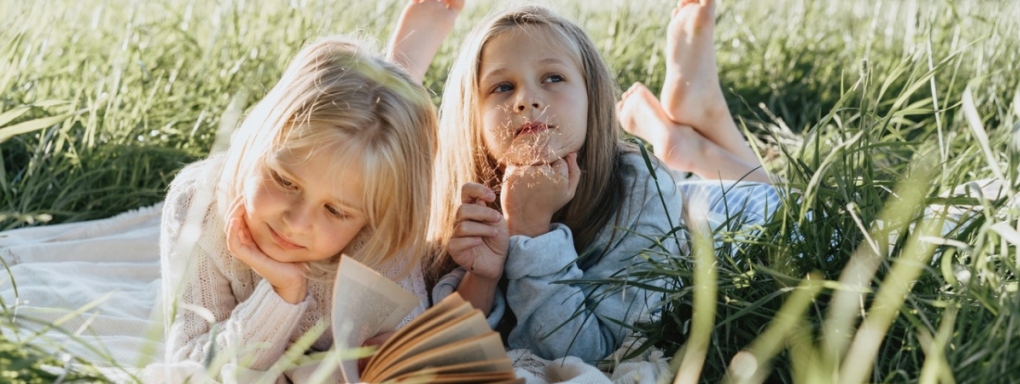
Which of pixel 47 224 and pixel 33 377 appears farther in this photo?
pixel 47 224

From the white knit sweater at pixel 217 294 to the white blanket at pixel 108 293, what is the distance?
0.09 metres

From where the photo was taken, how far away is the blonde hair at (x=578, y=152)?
8.63 feet

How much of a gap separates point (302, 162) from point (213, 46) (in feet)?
7.97

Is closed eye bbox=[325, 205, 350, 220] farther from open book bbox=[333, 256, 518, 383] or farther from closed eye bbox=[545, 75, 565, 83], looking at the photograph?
closed eye bbox=[545, 75, 565, 83]

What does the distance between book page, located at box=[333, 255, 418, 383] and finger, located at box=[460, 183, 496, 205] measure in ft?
1.31

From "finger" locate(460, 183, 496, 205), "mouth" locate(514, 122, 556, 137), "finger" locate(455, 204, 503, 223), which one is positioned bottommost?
"finger" locate(455, 204, 503, 223)

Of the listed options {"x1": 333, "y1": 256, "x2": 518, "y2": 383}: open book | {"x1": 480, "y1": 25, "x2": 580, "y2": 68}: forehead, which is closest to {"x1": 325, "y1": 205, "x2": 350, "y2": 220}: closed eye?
{"x1": 333, "y1": 256, "x2": 518, "y2": 383}: open book

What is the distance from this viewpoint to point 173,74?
404 centimetres

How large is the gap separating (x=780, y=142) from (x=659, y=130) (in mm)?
1422

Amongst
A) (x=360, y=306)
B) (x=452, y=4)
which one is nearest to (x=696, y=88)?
(x=452, y=4)

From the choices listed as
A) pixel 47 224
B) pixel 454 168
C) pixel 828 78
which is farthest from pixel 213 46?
pixel 828 78

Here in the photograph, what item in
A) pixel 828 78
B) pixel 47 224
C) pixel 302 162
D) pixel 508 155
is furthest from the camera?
pixel 828 78

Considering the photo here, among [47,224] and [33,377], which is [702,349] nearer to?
[33,377]

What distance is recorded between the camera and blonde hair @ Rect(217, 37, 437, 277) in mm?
2115
